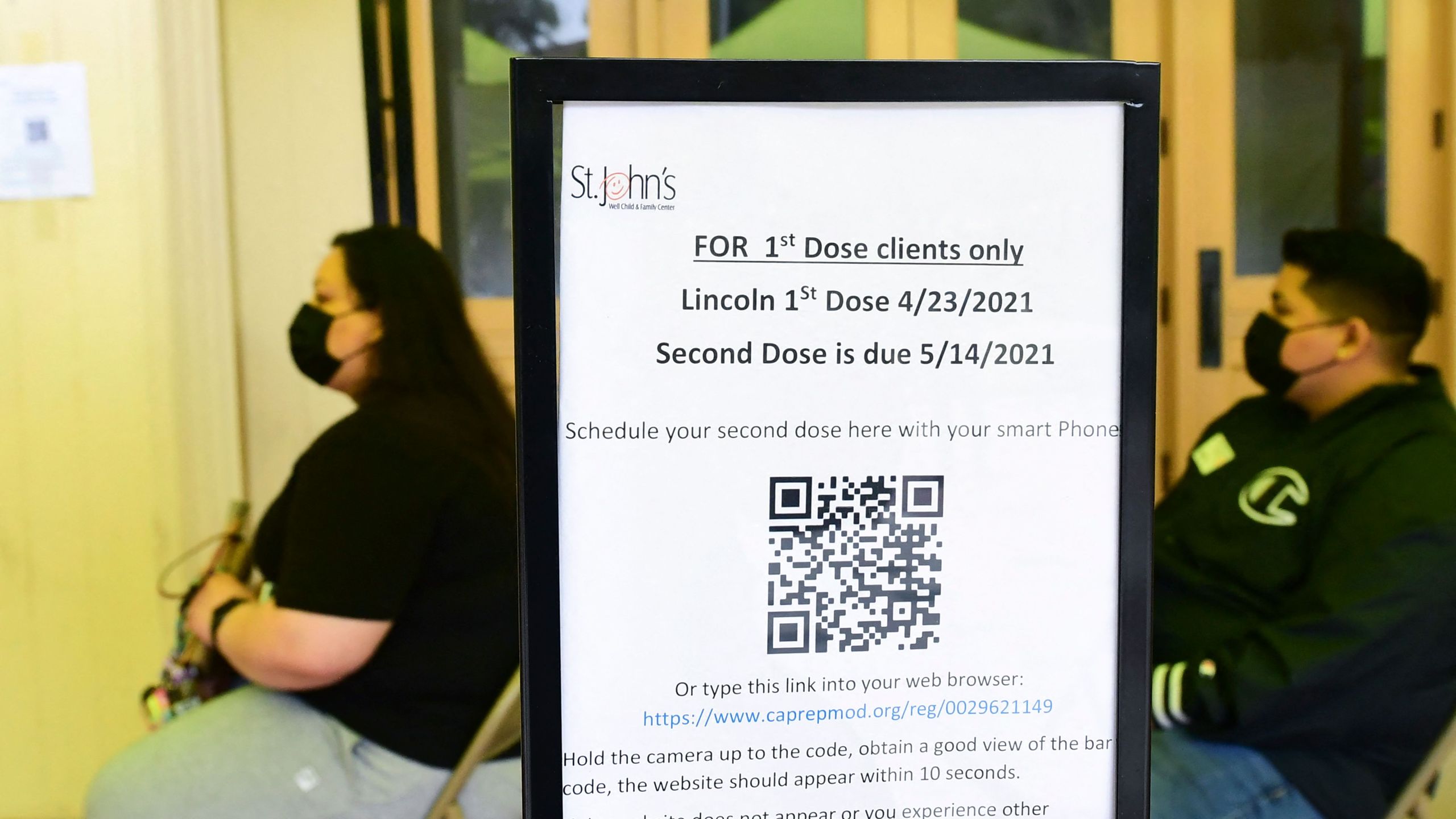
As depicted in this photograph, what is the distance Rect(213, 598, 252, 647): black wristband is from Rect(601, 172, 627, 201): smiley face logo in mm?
1127

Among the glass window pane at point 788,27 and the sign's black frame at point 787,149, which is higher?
the glass window pane at point 788,27

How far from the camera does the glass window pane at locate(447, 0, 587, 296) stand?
2.61 m

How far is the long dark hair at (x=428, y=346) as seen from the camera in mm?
1595

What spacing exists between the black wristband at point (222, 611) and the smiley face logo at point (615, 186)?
3.70 feet

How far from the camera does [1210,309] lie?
2676 mm

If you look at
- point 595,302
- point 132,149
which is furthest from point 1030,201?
point 132,149

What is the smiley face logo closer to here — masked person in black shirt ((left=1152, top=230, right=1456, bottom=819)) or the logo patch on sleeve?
masked person in black shirt ((left=1152, top=230, right=1456, bottom=819))

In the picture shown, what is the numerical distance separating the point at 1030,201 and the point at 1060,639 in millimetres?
344

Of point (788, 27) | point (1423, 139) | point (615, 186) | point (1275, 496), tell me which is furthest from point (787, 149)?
point (1423, 139)

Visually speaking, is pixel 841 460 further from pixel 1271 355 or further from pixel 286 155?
pixel 286 155

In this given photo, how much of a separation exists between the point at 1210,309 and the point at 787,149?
2221 mm

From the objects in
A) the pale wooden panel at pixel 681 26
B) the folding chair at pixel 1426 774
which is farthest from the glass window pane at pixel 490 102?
the folding chair at pixel 1426 774

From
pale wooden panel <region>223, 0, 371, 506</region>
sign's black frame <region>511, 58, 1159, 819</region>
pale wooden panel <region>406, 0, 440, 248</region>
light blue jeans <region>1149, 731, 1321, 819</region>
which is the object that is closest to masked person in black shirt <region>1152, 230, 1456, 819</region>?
light blue jeans <region>1149, 731, 1321, 819</region>

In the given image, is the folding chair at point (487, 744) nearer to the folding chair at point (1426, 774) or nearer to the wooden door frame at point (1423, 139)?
the folding chair at point (1426, 774)
